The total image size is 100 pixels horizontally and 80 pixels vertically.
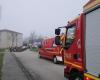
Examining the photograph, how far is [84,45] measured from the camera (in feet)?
30.5

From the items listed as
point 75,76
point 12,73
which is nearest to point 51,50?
point 12,73

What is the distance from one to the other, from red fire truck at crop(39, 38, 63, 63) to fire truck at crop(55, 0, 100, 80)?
15.8 meters

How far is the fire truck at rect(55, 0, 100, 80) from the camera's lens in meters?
8.34

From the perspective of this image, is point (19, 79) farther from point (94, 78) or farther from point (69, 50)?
point (94, 78)

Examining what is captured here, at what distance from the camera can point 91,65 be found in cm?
859

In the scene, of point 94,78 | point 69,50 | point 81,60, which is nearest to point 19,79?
point 69,50

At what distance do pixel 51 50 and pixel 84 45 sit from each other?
825 inches

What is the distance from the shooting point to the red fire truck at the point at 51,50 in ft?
89.8

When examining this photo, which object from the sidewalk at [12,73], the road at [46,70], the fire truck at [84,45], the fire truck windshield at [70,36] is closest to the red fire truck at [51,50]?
the road at [46,70]

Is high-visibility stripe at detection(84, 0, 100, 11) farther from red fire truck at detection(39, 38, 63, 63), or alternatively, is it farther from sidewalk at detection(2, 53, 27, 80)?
red fire truck at detection(39, 38, 63, 63)

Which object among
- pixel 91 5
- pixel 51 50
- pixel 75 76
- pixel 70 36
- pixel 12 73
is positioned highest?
pixel 91 5

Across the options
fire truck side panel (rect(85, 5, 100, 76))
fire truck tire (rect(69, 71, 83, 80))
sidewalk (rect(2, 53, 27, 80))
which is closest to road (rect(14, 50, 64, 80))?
sidewalk (rect(2, 53, 27, 80))

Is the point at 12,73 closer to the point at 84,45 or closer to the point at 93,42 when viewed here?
the point at 84,45

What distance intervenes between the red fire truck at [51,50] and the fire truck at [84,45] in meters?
15.8
